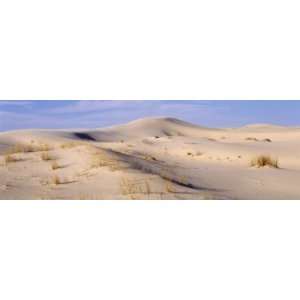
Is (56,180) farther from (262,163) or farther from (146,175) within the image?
(262,163)

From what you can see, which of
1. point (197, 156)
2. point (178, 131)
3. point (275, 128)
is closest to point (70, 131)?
point (178, 131)

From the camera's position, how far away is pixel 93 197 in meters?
7.87

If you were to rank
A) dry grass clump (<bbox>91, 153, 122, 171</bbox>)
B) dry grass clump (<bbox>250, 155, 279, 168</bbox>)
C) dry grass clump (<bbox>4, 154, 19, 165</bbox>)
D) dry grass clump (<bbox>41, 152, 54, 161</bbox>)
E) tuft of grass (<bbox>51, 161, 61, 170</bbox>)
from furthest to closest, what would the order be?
1. dry grass clump (<bbox>41, 152, 54, 161</bbox>)
2. dry grass clump (<bbox>4, 154, 19, 165</bbox>)
3. dry grass clump (<bbox>250, 155, 279, 168</bbox>)
4. tuft of grass (<bbox>51, 161, 61, 170</bbox>)
5. dry grass clump (<bbox>91, 153, 122, 171</bbox>)

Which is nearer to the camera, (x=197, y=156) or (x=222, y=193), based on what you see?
(x=222, y=193)

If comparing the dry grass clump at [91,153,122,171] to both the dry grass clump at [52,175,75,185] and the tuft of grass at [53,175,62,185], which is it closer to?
the dry grass clump at [52,175,75,185]

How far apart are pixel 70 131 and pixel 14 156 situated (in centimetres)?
1093

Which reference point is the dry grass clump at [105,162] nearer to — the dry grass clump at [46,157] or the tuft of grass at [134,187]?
the tuft of grass at [134,187]

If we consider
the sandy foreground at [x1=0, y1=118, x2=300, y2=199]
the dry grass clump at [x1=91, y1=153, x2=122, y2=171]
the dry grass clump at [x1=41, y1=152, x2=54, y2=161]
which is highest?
the dry grass clump at [x1=91, y1=153, x2=122, y2=171]

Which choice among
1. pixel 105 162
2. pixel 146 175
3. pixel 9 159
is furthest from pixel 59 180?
pixel 9 159

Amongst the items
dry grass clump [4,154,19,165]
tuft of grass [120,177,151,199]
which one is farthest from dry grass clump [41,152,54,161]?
tuft of grass [120,177,151,199]

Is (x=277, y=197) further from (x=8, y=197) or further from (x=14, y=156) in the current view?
(x=14, y=156)

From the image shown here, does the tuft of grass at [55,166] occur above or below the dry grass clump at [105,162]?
below

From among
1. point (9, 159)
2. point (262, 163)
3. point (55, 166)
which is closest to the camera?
point (55, 166)

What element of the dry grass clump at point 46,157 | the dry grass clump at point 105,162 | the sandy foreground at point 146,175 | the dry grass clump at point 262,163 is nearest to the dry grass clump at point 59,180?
the sandy foreground at point 146,175
